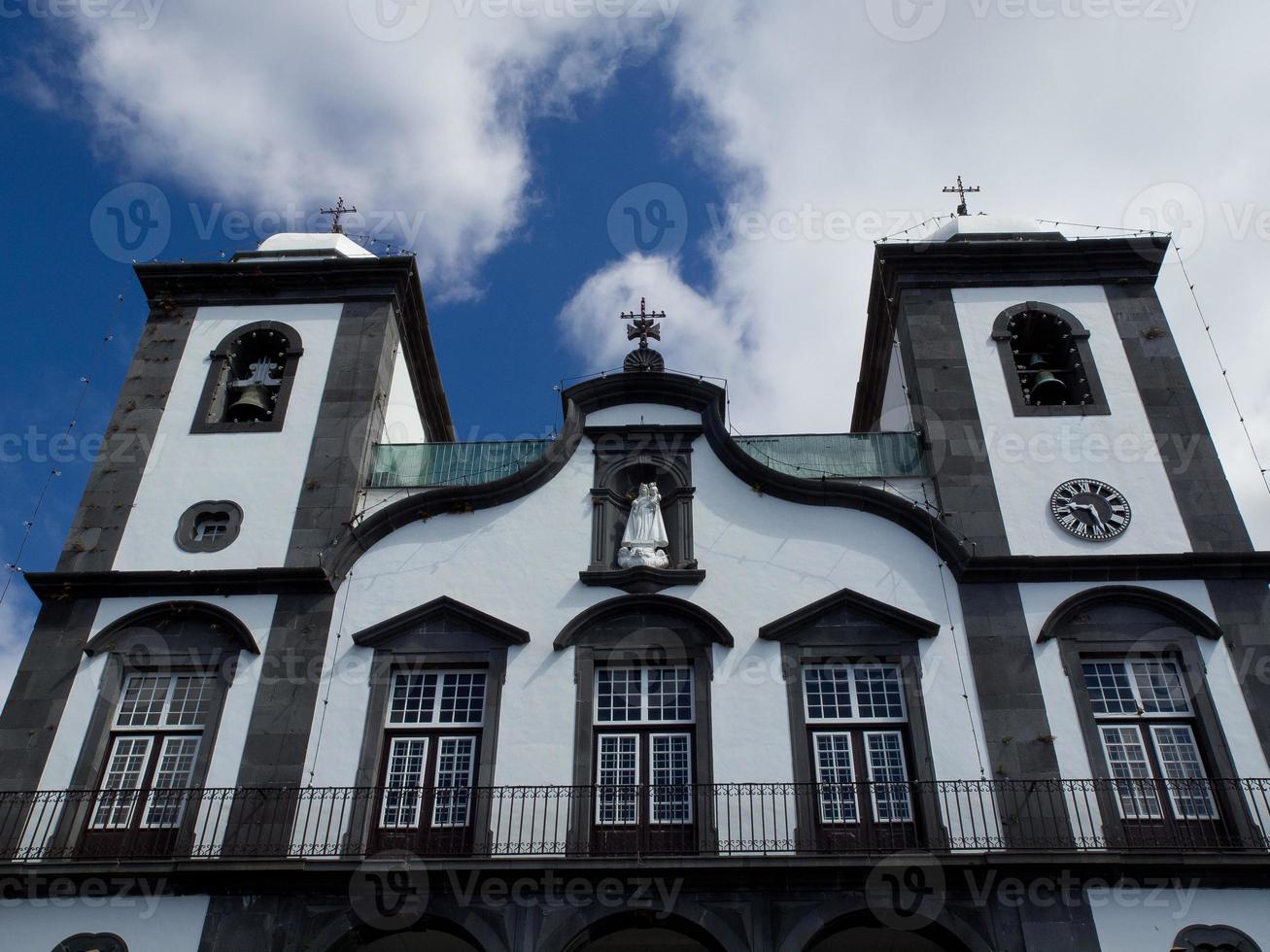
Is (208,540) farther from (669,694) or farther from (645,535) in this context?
(669,694)

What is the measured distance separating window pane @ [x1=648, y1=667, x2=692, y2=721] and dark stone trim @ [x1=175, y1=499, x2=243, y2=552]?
20.4 feet

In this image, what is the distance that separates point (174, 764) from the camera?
15.7 metres

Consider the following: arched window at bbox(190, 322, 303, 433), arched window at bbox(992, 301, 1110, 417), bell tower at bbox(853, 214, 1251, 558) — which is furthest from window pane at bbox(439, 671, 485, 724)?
arched window at bbox(992, 301, 1110, 417)

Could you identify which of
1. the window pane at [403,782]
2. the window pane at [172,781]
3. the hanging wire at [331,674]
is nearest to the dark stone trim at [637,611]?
the window pane at [403,782]

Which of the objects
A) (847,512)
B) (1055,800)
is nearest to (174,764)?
(847,512)

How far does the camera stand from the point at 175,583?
56.0ft

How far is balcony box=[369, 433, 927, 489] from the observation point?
1833 centimetres

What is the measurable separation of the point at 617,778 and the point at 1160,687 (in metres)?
6.89

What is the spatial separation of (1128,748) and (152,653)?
12.3m

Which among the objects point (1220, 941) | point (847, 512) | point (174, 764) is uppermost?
point (847, 512)

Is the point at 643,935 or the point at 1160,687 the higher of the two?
the point at 1160,687

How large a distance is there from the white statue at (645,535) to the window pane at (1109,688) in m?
5.61

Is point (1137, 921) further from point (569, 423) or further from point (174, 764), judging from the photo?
point (174, 764)

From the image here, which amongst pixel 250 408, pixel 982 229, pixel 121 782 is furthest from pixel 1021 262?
pixel 121 782
